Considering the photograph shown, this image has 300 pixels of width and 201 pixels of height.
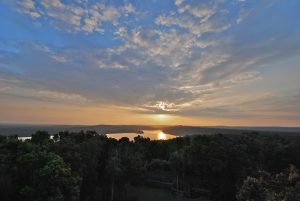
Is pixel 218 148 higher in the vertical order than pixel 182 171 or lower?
higher

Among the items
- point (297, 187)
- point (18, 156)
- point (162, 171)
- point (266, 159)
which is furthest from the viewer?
point (162, 171)

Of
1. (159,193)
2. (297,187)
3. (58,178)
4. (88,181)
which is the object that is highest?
(297,187)

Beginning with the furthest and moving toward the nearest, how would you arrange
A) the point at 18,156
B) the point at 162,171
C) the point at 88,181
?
the point at 162,171, the point at 88,181, the point at 18,156

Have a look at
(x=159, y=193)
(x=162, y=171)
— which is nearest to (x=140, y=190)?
(x=159, y=193)

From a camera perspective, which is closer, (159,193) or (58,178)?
(58,178)

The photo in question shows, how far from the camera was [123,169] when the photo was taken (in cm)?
3566

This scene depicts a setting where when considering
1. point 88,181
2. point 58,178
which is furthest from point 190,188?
point 58,178

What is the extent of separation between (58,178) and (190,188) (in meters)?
22.1

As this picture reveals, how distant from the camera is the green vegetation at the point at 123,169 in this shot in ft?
81.5

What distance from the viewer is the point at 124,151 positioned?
3941 centimetres

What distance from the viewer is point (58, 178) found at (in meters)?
24.1

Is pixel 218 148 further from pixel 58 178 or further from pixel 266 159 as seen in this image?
pixel 58 178

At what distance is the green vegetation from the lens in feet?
81.5

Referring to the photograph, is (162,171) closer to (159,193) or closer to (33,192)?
(159,193)
